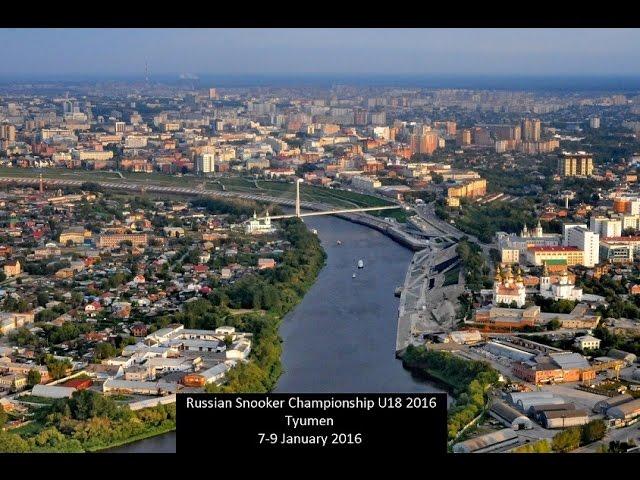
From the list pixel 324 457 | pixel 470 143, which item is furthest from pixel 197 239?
pixel 324 457

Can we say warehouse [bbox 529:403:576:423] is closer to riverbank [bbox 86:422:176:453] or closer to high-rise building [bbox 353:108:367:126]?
riverbank [bbox 86:422:176:453]

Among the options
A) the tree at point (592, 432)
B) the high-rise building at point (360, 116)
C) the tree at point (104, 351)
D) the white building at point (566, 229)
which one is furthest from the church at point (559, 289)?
the high-rise building at point (360, 116)

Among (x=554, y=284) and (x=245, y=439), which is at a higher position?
(x=245, y=439)

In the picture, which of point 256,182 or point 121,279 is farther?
point 256,182

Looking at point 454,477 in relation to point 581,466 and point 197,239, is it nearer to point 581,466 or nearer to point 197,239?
point 581,466

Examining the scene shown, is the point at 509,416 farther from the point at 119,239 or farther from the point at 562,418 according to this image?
the point at 119,239

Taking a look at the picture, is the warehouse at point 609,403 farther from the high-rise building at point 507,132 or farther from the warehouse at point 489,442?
the high-rise building at point 507,132
